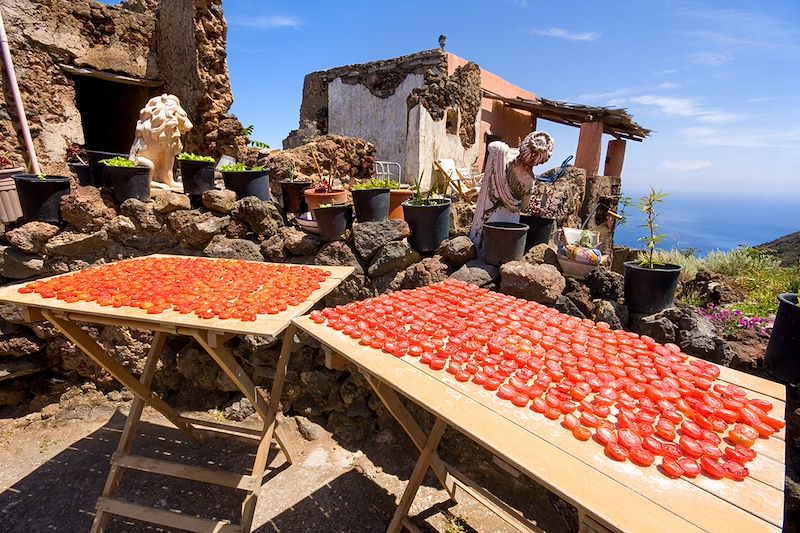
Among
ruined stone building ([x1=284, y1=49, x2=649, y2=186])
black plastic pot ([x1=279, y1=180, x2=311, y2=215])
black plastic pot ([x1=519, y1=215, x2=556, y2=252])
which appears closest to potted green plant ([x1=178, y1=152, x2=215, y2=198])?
black plastic pot ([x1=279, y1=180, x2=311, y2=215])

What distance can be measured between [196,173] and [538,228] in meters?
3.66

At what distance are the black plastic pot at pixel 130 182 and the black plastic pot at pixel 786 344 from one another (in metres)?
5.31

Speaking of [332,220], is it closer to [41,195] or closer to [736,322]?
[41,195]

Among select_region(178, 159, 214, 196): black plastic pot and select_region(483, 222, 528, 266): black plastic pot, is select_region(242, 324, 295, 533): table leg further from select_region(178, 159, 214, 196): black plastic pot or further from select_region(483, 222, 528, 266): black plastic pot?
select_region(178, 159, 214, 196): black plastic pot

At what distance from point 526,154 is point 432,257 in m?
1.27

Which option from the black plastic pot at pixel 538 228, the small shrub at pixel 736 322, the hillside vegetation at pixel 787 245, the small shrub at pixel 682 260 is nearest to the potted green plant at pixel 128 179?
the black plastic pot at pixel 538 228

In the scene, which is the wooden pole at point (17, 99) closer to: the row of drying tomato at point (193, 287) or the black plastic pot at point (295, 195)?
the black plastic pot at point (295, 195)

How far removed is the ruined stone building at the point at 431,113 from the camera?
32.6 feet

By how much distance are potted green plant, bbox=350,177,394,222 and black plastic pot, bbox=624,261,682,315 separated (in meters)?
2.23

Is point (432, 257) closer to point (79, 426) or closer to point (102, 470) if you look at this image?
point (102, 470)

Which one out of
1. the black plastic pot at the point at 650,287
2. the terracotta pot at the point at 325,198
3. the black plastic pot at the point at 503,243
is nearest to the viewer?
the black plastic pot at the point at 650,287

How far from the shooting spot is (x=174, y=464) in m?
2.81

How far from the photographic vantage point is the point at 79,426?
391 centimetres

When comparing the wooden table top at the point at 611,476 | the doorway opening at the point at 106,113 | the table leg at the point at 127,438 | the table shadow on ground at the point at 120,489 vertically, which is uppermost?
the doorway opening at the point at 106,113
